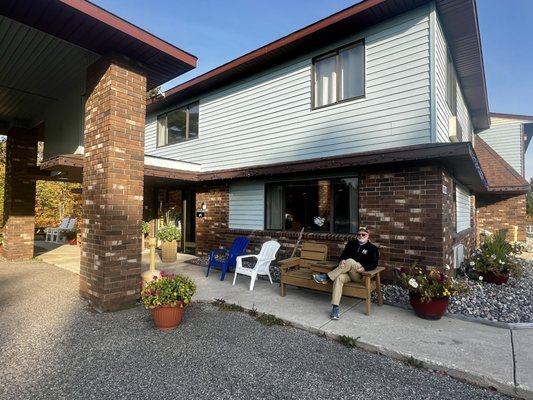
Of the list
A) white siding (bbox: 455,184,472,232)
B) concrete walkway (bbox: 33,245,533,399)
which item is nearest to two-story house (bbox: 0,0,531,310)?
white siding (bbox: 455,184,472,232)

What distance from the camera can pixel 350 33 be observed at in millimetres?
6840

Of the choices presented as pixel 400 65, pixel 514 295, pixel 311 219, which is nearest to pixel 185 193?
pixel 311 219

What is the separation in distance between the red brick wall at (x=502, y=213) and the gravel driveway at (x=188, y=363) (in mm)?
13832

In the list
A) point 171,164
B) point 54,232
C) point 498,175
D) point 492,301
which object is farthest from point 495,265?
point 54,232

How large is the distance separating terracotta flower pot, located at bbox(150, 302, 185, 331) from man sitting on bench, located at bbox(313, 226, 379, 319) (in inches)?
87.4

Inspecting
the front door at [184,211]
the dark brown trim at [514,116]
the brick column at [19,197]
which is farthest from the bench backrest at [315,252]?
the dark brown trim at [514,116]

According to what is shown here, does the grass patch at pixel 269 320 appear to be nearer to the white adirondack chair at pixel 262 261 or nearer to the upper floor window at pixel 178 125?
the white adirondack chair at pixel 262 261

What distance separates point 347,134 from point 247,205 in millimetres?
3532

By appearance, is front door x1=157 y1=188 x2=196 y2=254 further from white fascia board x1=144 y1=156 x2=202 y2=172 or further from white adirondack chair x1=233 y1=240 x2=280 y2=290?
white adirondack chair x1=233 y1=240 x2=280 y2=290

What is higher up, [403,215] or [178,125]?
[178,125]

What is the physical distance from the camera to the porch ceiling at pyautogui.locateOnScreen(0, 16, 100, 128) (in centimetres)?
482

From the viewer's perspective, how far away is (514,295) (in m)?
5.82

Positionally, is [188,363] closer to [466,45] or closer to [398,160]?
[398,160]

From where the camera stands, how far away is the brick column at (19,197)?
877cm
